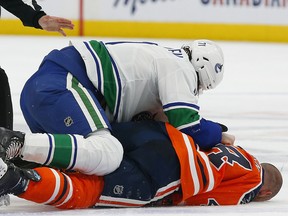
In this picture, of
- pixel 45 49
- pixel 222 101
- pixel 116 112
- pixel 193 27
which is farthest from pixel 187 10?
pixel 116 112

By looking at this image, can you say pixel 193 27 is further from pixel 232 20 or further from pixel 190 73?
pixel 190 73

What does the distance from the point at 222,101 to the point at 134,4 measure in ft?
13.8

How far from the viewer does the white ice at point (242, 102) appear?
282 centimetres

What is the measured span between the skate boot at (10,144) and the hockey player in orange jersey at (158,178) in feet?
0.15

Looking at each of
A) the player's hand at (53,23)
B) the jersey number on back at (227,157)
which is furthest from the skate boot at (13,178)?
the player's hand at (53,23)

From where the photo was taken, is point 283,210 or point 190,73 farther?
→ point 190,73

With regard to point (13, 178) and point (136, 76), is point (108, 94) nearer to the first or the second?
point (136, 76)

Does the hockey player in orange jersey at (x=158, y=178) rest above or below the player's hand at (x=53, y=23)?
below

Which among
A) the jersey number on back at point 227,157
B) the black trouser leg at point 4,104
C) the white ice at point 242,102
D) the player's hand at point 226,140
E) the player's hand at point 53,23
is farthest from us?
the player's hand at point 53,23

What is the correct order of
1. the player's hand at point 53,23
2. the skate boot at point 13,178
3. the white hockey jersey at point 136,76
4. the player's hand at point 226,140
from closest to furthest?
the skate boot at point 13,178
the white hockey jersey at point 136,76
the player's hand at point 226,140
the player's hand at point 53,23

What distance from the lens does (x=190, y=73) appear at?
3.12m

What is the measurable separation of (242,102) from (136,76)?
8.85 ft

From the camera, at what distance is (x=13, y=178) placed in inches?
102

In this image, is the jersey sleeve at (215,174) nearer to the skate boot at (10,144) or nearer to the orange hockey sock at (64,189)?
the orange hockey sock at (64,189)
